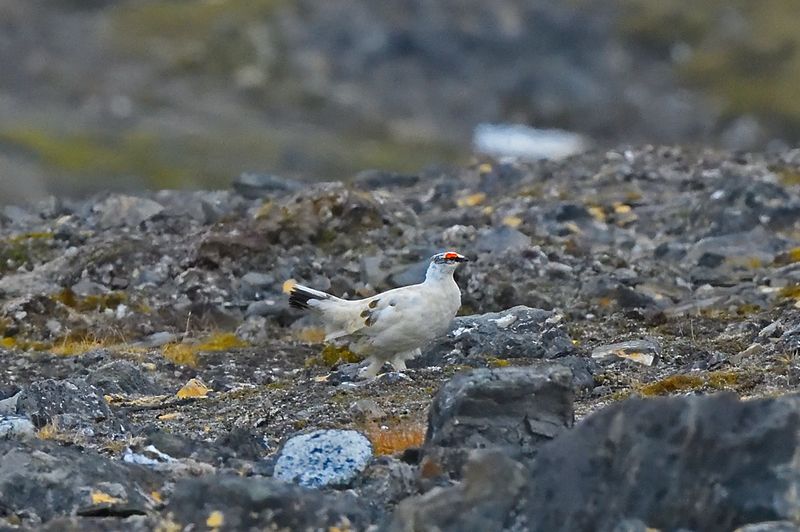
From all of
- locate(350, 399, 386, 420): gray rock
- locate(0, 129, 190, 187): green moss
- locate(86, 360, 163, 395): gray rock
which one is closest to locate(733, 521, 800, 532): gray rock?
locate(350, 399, 386, 420): gray rock

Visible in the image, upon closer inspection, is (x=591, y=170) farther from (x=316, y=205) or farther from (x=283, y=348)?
(x=283, y=348)

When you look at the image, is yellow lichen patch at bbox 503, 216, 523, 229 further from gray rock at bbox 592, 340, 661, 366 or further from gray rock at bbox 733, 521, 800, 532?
gray rock at bbox 733, 521, 800, 532

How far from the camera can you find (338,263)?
2491cm

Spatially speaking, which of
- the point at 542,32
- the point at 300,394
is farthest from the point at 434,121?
the point at 300,394

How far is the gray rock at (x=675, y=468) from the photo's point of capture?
26.9 feet

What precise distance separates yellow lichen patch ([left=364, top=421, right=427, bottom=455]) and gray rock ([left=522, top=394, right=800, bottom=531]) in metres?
3.24

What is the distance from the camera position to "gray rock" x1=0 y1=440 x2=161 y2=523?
1012cm

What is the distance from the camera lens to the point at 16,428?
12570 millimetres

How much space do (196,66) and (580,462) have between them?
15582cm

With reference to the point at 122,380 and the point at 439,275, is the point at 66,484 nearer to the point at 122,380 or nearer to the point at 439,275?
the point at 122,380

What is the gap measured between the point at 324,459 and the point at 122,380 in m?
6.26

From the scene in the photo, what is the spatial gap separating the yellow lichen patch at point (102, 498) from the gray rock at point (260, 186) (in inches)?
930

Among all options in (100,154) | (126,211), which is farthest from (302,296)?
(100,154)

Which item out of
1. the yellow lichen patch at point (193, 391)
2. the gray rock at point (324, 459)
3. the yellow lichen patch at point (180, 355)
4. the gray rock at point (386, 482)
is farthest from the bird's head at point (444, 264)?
the gray rock at point (386, 482)
